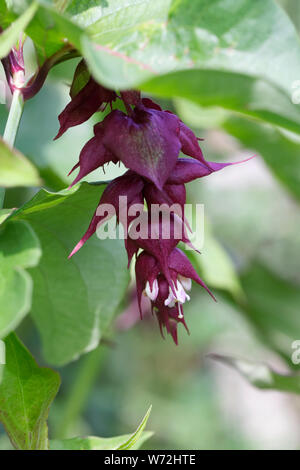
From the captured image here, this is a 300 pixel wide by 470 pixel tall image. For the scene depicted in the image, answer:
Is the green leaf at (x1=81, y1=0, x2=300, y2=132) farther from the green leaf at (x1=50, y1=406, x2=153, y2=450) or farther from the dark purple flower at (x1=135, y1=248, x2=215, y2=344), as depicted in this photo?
the green leaf at (x1=50, y1=406, x2=153, y2=450)

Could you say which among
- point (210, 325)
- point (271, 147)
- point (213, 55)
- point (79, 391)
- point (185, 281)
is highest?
point (213, 55)

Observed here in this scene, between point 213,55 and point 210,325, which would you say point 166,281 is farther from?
point 210,325

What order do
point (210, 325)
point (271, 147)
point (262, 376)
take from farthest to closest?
1. point (210, 325)
2. point (271, 147)
3. point (262, 376)

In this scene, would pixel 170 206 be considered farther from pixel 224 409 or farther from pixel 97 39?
pixel 224 409

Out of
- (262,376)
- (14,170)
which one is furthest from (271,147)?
(14,170)

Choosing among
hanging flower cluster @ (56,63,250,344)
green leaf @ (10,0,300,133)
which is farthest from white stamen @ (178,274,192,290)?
green leaf @ (10,0,300,133)

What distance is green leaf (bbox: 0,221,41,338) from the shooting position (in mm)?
255

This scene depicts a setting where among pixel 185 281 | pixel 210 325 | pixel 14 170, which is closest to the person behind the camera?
pixel 14 170

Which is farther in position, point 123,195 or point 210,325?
point 210,325

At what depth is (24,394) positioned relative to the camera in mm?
394

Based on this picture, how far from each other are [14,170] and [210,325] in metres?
1.20

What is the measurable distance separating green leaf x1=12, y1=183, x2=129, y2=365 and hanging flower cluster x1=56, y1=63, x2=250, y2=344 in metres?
0.06
